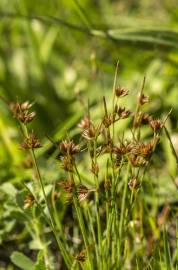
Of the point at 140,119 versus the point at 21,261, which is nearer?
the point at 140,119

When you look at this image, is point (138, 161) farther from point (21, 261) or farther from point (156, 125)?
point (21, 261)

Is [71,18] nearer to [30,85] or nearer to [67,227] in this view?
[30,85]

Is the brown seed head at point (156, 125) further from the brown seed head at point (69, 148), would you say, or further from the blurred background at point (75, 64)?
the blurred background at point (75, 64)

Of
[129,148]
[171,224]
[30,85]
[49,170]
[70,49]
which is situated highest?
[70,49]

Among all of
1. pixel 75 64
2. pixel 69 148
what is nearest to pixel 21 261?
pixel 69 148

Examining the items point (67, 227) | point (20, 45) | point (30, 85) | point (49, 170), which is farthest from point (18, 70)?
point (67, 227)

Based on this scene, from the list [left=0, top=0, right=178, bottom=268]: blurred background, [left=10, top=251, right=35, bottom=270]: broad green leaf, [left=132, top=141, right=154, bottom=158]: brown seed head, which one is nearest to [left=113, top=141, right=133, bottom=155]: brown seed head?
[left=132, top=141, right=154, bottom=158]: brown seed head

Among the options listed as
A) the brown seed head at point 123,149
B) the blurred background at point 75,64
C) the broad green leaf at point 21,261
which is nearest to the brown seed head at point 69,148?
the brown seed head at point 123,149

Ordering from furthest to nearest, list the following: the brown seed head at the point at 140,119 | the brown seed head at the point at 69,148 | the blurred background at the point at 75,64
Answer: the blurred background at the point at 75,64 < the brown seed head at the point at 140,119 < the brown seed head at the point at 69,148
